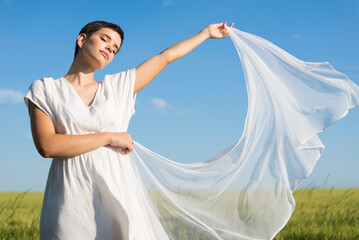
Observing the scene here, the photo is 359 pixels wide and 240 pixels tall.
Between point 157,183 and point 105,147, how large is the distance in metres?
Result: 0.71

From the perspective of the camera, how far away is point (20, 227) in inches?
200

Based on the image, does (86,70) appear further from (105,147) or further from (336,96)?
(336,96)

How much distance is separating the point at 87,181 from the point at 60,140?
11.7 inches

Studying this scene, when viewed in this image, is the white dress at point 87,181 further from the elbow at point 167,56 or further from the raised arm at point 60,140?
the elbow at point 167,56

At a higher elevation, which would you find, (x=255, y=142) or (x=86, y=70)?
(x=86, y=70)

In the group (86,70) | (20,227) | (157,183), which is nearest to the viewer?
(86,70)

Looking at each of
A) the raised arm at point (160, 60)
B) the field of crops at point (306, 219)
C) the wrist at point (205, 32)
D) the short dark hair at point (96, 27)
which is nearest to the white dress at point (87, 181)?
the raised arm at point (160, 60)

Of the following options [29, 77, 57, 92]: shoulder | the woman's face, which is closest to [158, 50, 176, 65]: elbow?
the woman's face

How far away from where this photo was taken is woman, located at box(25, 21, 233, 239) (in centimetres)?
229

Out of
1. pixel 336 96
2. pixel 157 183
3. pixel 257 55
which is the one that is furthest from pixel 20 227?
pixel 336 96

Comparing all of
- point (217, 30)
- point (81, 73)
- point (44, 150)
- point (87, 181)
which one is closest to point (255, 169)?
point (217, 30)

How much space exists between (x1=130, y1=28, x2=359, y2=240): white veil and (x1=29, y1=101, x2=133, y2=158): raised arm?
0.59m

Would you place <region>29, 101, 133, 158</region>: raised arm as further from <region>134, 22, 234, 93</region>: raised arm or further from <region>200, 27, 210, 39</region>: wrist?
<region>200, 27, 210, 39</region>: wrist

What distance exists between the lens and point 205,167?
3.13 meters
